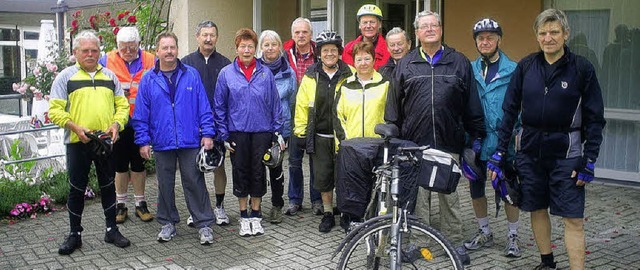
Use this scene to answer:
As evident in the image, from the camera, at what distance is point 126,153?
6.35m

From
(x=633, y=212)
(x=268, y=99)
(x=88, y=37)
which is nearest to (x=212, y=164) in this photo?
(x=268, y=99)

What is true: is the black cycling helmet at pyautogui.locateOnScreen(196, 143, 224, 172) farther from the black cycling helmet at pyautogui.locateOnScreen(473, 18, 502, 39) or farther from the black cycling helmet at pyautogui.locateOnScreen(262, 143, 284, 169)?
the black cycling helmet at pyautogui.locateOnScreen(473, 18, 502, 39)

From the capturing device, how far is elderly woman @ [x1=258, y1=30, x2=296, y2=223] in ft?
20.8

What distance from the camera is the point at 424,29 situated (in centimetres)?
511

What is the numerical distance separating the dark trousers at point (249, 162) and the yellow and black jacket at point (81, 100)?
3.70 feet

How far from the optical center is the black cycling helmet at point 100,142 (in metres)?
5.33

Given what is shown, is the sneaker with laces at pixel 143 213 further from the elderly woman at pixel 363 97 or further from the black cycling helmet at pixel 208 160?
the elderly woman at pixel 363 97

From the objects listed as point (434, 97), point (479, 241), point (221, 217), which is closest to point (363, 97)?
point (434, 97)

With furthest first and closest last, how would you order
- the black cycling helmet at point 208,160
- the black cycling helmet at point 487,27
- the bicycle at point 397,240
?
the black cycling helmet at point 208,160 → the black cycling helmet at point 487,27 → the bicycle at point 397,240

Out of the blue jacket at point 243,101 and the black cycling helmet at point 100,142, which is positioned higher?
the blue jacket at point 243,101

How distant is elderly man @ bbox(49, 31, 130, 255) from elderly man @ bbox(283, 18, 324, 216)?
6.08 feet

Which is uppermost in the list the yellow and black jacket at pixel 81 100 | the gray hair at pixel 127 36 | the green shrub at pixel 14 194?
the gray hair at pixel 127 36

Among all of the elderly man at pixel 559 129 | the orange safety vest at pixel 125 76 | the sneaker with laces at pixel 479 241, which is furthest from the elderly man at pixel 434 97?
the orange safety vest at pixel 125 76

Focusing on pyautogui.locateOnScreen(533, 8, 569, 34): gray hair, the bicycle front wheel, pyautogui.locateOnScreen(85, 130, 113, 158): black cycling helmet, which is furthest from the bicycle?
pyautogui.locateOnScreen(85, 130, 113, 158): black cycling helmet
